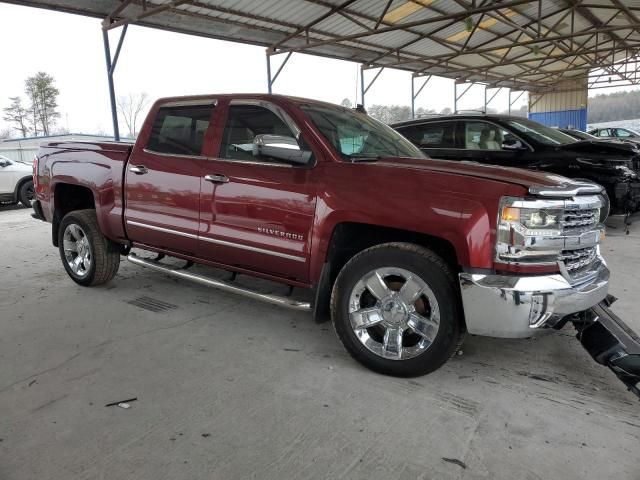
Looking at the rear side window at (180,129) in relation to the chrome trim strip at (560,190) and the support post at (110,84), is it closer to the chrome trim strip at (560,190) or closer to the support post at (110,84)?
the chrome trim strip at (560,190)

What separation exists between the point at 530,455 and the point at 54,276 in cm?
514

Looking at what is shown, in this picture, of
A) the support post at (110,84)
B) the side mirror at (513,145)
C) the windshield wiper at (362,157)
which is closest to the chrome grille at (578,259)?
the windshield wiper at (362,157)

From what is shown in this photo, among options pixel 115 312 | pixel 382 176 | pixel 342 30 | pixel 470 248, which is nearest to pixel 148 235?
pixel 115 312

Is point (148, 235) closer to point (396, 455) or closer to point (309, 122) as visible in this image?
point (309, 122)

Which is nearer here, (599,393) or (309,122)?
(599,393)

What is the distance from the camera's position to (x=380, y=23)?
14297 millimetres

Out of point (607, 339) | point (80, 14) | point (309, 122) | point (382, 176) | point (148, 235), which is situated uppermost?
point (80, 14)

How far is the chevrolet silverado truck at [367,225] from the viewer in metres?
2.71

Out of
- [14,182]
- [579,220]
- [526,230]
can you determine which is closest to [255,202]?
[526,230]

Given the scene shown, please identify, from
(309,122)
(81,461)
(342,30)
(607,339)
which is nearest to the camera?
(81,461)

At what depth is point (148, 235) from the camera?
4.37 meters

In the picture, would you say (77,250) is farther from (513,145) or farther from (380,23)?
(380,23)

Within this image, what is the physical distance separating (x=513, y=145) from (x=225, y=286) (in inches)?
212

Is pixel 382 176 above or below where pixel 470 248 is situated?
above
